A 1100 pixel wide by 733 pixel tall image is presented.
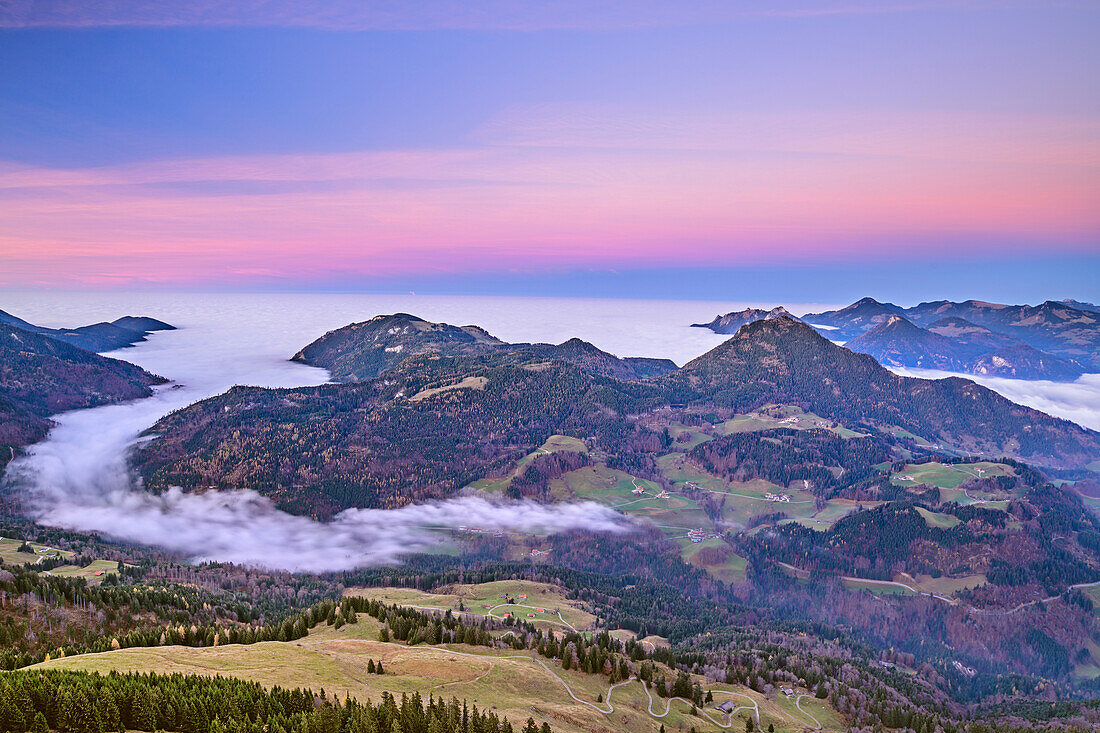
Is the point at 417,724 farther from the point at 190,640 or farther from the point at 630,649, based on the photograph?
the point at 630,649

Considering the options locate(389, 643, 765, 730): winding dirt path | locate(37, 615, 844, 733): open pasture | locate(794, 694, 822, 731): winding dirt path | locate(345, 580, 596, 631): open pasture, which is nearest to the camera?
locate(37, 615, 844, 733): open pasture

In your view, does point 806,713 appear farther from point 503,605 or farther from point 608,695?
point 503,605

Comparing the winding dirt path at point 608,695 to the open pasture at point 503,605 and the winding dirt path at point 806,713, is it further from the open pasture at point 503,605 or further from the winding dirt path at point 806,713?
the open pasture at point 503,605

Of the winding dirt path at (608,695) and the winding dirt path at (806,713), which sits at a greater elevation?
the winding dirt path at (608,695)

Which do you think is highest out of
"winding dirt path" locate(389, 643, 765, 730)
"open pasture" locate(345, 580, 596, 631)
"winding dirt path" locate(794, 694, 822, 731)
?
"winding dirt path" locate(389, 643, 765, 730)

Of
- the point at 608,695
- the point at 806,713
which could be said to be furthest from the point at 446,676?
the point at 806,713

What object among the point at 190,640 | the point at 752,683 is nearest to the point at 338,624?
the point at 190,640

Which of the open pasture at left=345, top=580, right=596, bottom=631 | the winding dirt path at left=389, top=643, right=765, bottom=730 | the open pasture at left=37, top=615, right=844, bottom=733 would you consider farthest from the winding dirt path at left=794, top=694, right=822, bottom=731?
the open pasture at left=345, top=580, right=596, bottom=631

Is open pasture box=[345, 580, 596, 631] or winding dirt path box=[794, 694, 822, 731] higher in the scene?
winding dirt path box=[794, 694, 822, 731]

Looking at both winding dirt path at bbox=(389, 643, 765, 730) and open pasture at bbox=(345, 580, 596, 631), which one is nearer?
winding dirt path at bbox=(389, 643, 765, 730)

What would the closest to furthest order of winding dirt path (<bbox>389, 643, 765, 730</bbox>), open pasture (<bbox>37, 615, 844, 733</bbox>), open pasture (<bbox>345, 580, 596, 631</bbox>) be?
open pasture (<bbox>37, 615, 844, 733</bbox>) < winding dirt path (<bbox>389, 643, 765, 730</bbox>) < open pasture (<bbox>345, 580, 596, 631</bbox>)

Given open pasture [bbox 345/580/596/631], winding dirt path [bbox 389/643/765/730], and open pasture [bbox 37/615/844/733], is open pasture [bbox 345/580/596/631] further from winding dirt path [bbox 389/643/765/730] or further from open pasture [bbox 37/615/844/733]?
open pasture [bbox 37/615/844/733]

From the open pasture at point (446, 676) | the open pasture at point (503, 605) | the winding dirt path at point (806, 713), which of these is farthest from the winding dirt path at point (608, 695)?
the open pasture at point (503, 605)

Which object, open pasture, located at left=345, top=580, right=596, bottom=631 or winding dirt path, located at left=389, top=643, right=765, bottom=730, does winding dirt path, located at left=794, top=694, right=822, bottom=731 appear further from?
open pasture, located at left=345, top=580, right=596, bottom=631
